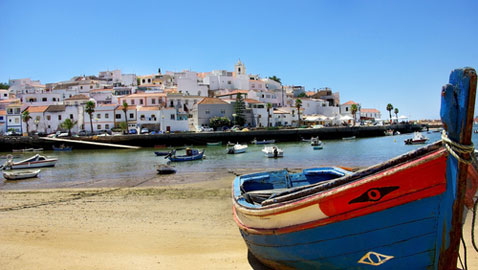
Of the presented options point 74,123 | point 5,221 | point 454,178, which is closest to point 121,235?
point 5,221

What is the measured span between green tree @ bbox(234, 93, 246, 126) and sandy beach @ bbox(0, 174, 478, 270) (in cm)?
5095

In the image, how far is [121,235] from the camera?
8562mm

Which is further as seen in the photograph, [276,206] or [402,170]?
[276,206]

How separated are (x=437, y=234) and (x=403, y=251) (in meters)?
0.47

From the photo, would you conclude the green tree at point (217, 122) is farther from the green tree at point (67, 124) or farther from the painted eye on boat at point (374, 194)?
the painted eye on boat at point (374, 194)

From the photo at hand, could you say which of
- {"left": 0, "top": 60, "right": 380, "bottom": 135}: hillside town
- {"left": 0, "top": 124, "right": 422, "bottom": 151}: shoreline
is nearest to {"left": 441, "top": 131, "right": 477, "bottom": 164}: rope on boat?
{"left": 0, "top": 124, "right": 422, "bottom": 151}: shoreline

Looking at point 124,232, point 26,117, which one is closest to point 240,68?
point 26,117

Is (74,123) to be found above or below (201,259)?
above

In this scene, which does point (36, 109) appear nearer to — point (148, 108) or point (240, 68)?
point (148, 108)

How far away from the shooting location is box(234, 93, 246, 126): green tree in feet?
213

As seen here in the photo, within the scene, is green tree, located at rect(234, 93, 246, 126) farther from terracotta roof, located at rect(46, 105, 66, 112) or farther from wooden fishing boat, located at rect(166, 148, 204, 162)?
wooden fishing boat, located at rect(166, 148, 204, 162)

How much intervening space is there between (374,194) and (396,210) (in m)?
0.33

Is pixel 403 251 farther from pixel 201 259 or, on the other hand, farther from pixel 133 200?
pixel 133 200

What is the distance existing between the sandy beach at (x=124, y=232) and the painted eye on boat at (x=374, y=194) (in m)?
2.81
